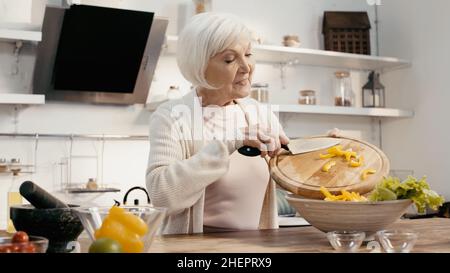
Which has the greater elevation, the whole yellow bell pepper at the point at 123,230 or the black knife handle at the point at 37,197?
the black knife handle at the point at 37,197

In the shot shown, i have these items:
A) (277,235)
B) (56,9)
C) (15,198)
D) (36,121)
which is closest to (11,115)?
(36,121)

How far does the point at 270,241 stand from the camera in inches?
51.1

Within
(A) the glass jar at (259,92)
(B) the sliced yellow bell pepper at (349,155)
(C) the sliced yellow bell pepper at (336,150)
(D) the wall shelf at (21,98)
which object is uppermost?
(A) the glass jar at (259,92)

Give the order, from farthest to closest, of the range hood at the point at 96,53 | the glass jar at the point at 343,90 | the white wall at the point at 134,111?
the glass jar at the point at 343,90 < the white wall at the point at 134,111 < the range hood at the point at 96,53

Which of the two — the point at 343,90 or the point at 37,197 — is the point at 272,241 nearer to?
the point at 37,197

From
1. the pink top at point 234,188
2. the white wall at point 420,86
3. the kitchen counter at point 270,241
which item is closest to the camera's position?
the kitchen counter at point 270,241

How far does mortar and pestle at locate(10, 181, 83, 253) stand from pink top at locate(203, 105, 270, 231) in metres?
0.64

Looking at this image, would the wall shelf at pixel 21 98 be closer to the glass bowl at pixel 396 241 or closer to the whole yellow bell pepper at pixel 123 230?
the whole yellow bell pepper at pixel 123 230

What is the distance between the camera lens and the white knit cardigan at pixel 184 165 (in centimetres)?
146

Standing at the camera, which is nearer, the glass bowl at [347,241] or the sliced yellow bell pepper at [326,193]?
the glass bowl at [347,241]

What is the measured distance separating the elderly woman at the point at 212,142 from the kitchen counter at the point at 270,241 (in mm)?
179

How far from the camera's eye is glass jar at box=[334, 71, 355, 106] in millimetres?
3873

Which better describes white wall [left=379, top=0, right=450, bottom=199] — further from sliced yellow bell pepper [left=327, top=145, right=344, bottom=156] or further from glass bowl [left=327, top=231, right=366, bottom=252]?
glass bowl [left=327, top=231, right=366, bottom=252]

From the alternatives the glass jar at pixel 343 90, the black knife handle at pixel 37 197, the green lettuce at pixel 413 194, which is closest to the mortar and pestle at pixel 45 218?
the black knife handle at pixel 37 197
